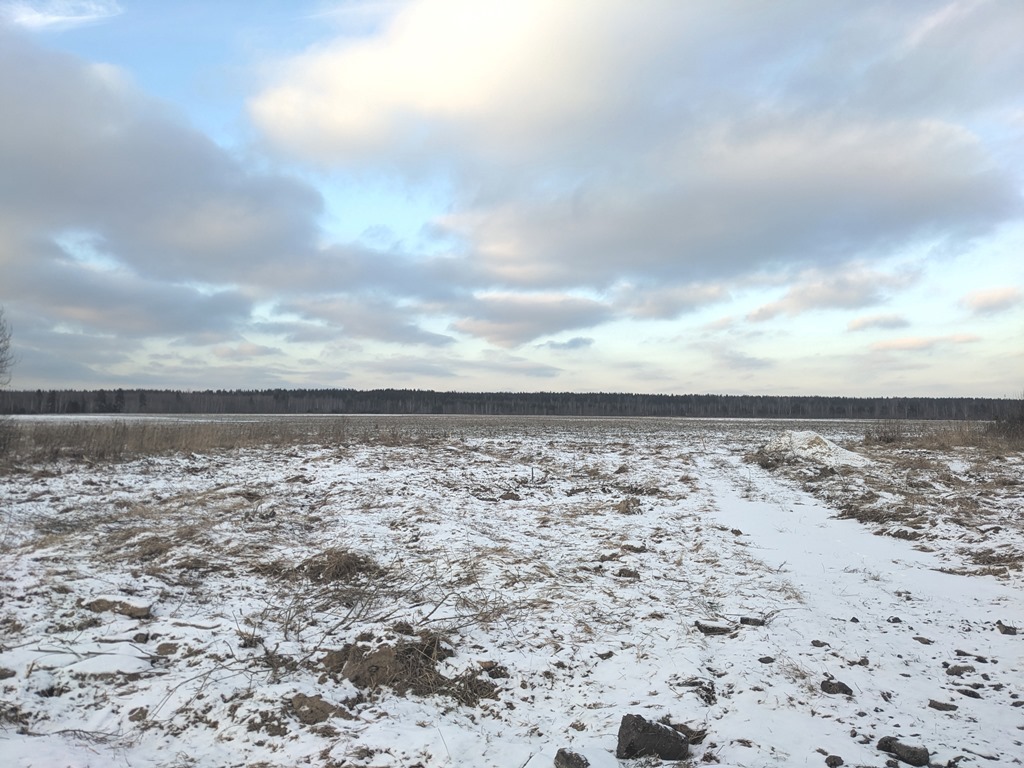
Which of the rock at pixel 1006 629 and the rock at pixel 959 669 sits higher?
the rock at pixel 1006 629

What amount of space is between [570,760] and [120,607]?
5890mm

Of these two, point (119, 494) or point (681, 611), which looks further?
point (119, 494)

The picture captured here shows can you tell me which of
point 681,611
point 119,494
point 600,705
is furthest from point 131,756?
point 119,494

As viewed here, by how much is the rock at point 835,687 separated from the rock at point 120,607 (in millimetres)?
7549

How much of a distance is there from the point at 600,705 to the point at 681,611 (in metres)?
2.53

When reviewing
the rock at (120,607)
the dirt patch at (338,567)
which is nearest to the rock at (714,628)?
the dirt patch at (338,567)

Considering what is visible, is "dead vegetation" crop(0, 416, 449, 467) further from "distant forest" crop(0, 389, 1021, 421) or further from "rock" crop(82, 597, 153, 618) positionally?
"distant forest" crop(0, 389, 1021, 421)

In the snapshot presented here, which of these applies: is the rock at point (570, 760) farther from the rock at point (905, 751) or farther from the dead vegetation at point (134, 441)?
the dead vegetation at point (134, 441)

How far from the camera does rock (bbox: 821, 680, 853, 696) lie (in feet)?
17.7

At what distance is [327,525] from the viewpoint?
1139 centimetres

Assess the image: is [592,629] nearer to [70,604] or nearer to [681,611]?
[681,611]

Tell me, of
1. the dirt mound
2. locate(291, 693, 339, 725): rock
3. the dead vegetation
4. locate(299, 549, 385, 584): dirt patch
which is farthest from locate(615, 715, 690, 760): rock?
the dead vegetation

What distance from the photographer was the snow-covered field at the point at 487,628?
4.91 meters

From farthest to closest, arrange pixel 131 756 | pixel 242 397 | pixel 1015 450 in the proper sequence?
1. pixel 242 397
2. pixel 1015 450
3. pixel 131 756
